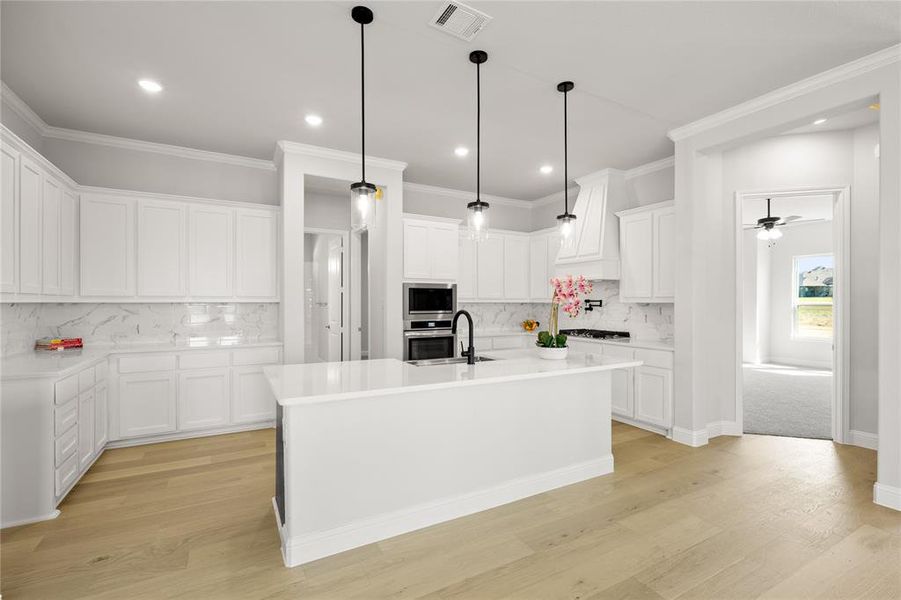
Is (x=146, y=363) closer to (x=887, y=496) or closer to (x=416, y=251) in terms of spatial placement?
(x=416, y=251)

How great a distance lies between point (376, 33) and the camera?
2584 millimetres

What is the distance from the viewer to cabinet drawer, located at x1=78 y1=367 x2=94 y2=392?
10.3 ft

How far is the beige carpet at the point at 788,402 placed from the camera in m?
4.45

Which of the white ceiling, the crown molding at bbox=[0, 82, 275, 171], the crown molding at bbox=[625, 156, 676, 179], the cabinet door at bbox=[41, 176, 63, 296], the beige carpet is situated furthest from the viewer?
the crown molding at bbox=[625, 156, 676, 179]

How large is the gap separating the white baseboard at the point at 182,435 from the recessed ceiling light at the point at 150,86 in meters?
2.99

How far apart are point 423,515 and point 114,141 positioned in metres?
4.54

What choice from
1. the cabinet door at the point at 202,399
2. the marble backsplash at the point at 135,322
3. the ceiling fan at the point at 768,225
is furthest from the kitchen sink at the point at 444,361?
the ceiling fan at the point at 768,225

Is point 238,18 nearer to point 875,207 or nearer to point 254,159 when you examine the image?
point 254,159

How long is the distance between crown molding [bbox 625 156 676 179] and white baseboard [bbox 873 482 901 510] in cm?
343

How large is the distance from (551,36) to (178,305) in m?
4.32

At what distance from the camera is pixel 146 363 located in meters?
3.89

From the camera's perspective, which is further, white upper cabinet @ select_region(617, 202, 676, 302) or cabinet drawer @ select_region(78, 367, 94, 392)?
white upper cabinet @ select_region(617, 202, 676, 302)

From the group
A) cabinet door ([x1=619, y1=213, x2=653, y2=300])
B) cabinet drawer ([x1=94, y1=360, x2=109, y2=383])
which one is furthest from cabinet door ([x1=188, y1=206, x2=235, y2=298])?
cabinet door ([x1=619, y1=213, x2=653, y2=300])

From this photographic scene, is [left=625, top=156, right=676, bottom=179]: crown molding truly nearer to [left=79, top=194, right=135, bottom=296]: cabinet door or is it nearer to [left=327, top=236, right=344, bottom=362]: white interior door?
[left=327, top=236, right=344, bottom=362]: white interior door
